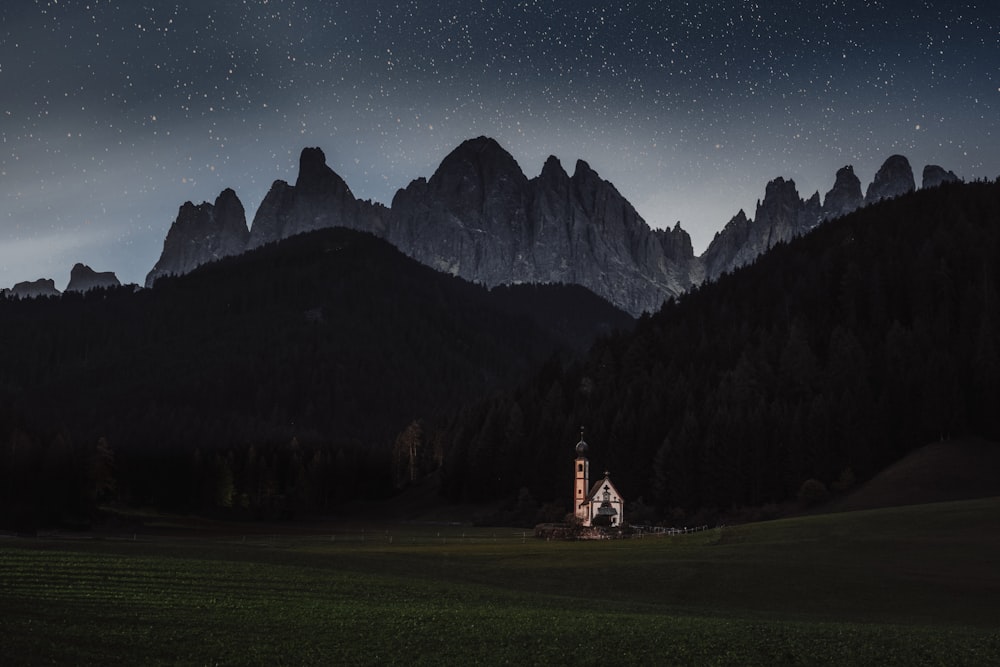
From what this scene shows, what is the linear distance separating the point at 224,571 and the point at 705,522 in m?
70.0

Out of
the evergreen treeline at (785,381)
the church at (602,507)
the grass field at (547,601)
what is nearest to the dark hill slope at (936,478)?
the evergreen treeline at (785,381)

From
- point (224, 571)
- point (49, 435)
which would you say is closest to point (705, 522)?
point (224, 571)

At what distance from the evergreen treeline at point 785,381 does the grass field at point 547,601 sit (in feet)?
137

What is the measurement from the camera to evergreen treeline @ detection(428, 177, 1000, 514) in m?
114

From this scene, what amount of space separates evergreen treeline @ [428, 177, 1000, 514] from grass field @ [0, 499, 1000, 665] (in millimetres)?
41698

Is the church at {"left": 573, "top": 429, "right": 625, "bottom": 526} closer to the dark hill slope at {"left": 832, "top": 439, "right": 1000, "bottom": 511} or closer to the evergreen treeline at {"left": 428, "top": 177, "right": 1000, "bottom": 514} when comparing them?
the evergreen treeline at {"left": 428, "top": 177, "right": 1000, "bottom": 514}

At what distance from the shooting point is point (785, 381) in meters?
132

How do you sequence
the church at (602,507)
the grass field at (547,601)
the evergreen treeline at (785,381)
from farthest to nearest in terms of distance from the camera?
the evergreen treeline at (785,381) → the church at (602,507) → the grass field at (547,601)

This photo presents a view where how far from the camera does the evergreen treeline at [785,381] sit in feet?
374

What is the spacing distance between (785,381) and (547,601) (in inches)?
3809

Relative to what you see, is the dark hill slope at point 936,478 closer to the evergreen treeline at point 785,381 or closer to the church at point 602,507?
the evergreen treeline at point 785,381

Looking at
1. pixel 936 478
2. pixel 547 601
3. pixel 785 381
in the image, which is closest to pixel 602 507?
pixel 936 478

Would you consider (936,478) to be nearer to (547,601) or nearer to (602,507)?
(602,507)

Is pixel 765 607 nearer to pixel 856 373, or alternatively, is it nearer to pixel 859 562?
pixel 859 562
